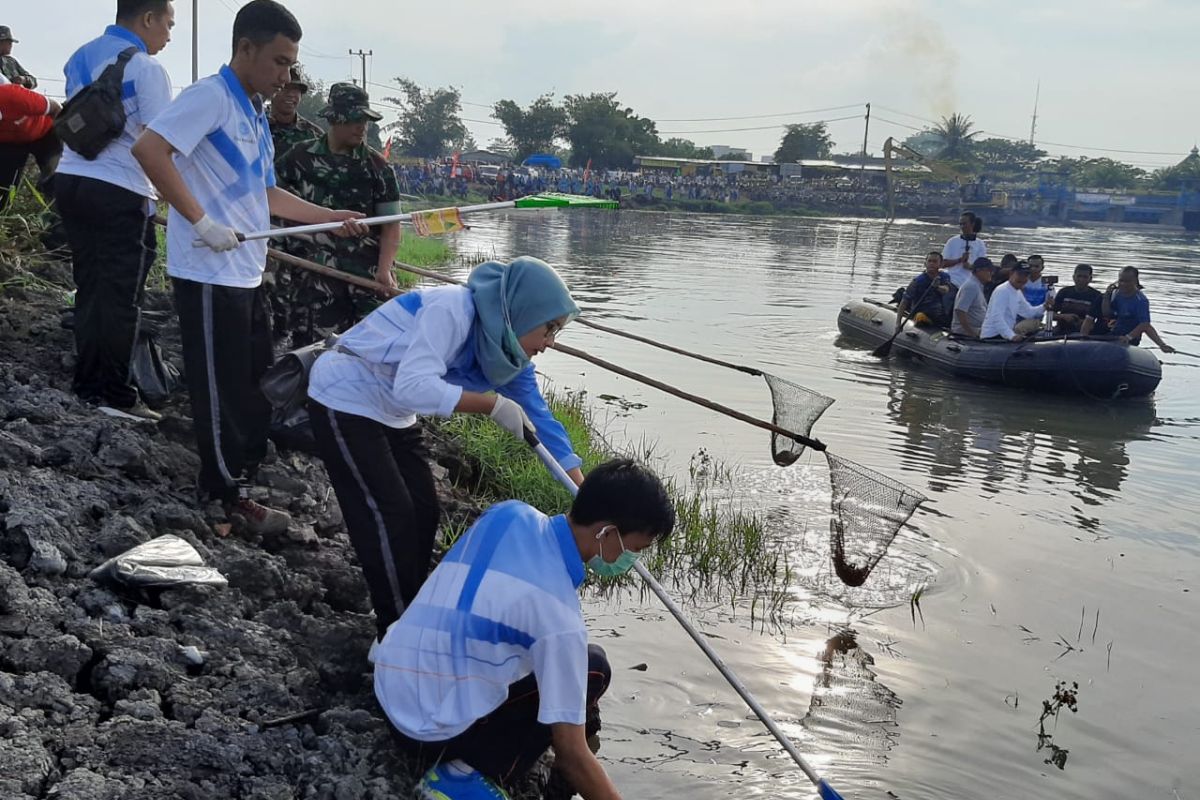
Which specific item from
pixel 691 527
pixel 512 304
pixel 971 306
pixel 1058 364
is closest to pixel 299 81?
pixel 691 527

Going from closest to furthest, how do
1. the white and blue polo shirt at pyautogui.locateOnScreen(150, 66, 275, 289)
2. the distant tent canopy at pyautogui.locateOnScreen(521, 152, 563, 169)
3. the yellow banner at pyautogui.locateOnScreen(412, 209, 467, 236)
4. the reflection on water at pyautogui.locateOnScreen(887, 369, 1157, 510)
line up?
the white and blue polo shirt at pyautogui.locateOnScreen(150, 66, 275, 289) < the yellow banner at pyautogui.locateOnScreen(412, 209, 467, 236) < the reflection on water at pyautogui.locateOnScreen(887, 369, 1157, 510) < the distant tent canopy at pyautogui.locateOnScreen(521, 152, 563, 169)

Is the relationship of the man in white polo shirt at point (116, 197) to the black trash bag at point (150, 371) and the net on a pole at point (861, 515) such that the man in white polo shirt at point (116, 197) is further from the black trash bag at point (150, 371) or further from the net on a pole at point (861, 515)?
the net on a pole at point (861, 515)

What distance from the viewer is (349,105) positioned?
5.46 metres

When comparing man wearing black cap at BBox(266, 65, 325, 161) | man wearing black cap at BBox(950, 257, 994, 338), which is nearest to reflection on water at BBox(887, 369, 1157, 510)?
man wearing black cap at BBox(950, 257, 994, 338)

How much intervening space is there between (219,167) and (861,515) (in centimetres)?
330

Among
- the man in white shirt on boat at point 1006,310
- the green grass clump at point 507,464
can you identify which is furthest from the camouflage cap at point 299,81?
the man in white shirt on boat at point 1006,310

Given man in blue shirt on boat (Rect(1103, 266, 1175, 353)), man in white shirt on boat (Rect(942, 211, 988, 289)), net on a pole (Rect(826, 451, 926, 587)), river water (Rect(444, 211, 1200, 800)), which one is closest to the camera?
river water (Rect(444, 211, 1200, 800))

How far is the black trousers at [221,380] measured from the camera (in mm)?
3904

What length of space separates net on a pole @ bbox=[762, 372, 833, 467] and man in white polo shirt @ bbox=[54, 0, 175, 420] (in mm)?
3183

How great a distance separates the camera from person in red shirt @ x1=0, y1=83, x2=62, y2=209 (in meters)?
5.61

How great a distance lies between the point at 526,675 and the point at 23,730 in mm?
1273

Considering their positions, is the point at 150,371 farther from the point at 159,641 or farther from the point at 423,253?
the point at 423,253

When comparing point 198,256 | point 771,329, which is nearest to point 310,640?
point 198,256

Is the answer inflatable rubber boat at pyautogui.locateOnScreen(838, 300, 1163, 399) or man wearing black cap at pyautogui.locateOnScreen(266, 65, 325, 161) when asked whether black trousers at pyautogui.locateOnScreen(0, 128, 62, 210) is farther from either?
inflatable rubber boat at pyautogui.locateOnScreen(838, 300, 1163, 399)
